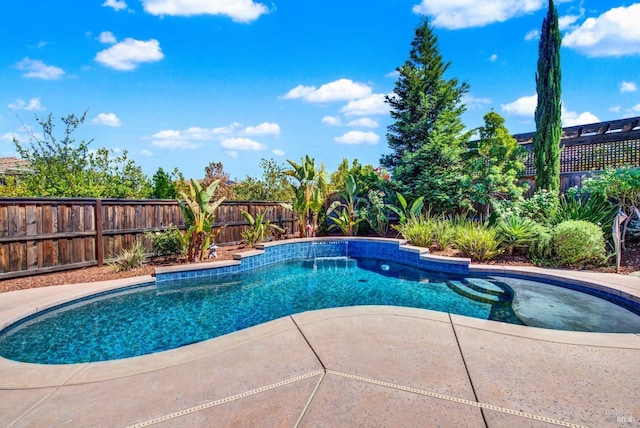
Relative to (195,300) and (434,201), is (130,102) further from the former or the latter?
(434,201)

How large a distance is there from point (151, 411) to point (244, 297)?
3.40m

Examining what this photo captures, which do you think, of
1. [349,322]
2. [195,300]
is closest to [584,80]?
[349,322]

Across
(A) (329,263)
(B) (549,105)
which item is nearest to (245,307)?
(A) (329,263)

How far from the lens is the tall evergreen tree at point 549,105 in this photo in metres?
9.10

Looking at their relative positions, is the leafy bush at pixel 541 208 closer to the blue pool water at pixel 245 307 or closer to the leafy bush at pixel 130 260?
the blue pool water at pixel 245 307

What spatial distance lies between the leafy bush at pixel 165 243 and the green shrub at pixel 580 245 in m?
7.78

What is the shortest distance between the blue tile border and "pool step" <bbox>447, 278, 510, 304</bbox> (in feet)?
2.36

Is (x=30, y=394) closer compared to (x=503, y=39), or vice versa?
(x=30, y=394)

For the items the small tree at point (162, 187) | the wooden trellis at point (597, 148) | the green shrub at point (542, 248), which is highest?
the wooden trellis at point (597, 148)

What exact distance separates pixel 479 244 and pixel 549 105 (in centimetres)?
528

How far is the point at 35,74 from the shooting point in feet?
33.6

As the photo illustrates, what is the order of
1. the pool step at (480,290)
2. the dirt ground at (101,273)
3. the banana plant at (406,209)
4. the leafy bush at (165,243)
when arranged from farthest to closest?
the banana plant at (406,209)
the leafy bush at (165,243)
the dirt ground at (101,273)
the pool step at (480,290)

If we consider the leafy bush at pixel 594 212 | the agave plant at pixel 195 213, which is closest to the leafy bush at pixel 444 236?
the leafy bush at pixel 594 212

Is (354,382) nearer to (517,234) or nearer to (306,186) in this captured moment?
(517,234)
